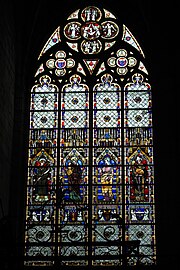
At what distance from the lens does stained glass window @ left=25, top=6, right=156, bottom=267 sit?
548 inches

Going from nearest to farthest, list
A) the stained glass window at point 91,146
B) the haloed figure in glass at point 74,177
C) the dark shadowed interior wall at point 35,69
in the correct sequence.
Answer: the dark shadowed interior wall at point 35,69, the stained glass window at point 91,146, the haloed figure in glass at point 74,177

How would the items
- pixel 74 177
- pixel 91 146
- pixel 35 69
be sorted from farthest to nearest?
pixel 35 69 → pixel 91 146 → pixel 74 177

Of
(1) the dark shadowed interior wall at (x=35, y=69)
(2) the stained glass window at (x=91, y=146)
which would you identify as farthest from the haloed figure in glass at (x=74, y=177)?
(1) the dark shadowed interior wall at (x=35, y=69)

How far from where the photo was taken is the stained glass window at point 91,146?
13.9 m

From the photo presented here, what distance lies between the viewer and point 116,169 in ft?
47.5

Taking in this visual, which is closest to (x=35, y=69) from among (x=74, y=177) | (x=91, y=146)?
(x=91, y=146)

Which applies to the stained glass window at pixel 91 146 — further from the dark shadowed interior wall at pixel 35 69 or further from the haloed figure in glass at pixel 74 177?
the dark shadowed interior wall at pixel 35 69

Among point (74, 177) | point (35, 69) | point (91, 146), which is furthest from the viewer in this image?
point (35, 69)

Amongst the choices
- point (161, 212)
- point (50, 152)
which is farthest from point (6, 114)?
point (161, 212)

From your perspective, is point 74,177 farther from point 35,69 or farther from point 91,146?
point 35,69

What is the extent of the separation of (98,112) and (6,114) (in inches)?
81.0

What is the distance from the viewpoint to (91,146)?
14.7 m

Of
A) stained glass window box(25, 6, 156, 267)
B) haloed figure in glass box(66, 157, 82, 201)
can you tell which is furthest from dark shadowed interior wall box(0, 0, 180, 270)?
haloed figure in glass box(66, 157, 82, 201)

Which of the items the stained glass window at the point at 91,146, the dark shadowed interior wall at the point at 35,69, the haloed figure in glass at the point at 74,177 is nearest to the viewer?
the dark shadowed interior wall at the point at 35,69
